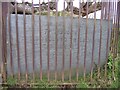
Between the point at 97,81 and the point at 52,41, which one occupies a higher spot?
the point at 52,41

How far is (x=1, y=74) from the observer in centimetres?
321

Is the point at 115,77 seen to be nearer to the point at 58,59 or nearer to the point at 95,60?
the point at 95,60

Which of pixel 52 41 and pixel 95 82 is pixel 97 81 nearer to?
pixel 95 82

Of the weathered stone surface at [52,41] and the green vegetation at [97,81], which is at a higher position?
the weathered stone surface at [52,41]

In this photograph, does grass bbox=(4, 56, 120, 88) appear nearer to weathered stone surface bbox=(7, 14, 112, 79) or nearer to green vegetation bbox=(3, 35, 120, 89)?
green vegetation bbox=(3, 35, 120, 89)

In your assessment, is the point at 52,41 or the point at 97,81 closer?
the point at 52,41

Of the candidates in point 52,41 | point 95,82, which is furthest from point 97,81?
point 52,41

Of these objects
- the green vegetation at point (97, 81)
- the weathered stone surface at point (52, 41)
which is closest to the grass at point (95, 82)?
the green vegetation at point (97, 81)

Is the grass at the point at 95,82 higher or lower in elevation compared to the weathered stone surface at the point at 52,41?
lower

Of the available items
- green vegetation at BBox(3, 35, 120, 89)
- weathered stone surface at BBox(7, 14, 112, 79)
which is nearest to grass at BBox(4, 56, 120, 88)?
green vegetation at BBox(3, 35, 120, 89)

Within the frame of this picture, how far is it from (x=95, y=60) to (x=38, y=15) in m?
1.23

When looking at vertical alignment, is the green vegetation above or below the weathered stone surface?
below

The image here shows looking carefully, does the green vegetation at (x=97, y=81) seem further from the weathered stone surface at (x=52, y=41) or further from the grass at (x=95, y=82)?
the weathered stone surface at (x=52, y=41)

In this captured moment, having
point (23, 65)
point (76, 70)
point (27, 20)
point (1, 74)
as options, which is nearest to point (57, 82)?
point (76, 70)
